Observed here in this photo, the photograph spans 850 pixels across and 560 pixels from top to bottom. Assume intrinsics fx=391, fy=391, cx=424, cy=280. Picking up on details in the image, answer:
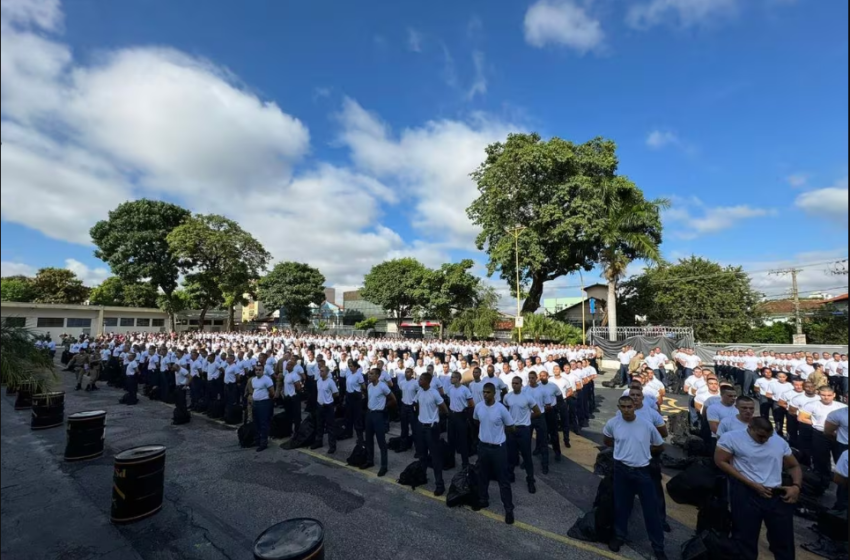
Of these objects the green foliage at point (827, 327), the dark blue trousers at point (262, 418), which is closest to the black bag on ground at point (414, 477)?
the dark blue trousers at point (262, 418)

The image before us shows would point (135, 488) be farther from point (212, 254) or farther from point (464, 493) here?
point (212, 254)

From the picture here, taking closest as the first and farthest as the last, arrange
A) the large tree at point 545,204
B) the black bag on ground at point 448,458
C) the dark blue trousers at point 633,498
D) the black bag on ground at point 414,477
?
1. the dark blue trousers at point 633,498
2. the black bag on ground at point 414,477
3. the black bag on ground at point 448,458
4. the large tree at point 545,204

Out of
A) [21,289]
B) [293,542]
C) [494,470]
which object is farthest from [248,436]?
[21,289]

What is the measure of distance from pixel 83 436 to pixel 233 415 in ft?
11.0

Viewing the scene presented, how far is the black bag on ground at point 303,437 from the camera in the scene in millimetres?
8609

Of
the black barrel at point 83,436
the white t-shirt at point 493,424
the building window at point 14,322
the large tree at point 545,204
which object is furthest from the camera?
the large tree at point 545,204

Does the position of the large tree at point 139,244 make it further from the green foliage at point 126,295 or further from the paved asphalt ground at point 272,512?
the paved asphalt ground at point 272,512

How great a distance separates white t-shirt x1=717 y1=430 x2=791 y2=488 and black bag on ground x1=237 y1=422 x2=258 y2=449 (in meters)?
8.53

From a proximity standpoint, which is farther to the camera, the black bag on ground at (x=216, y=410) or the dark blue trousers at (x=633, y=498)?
the black bag on ground at (x=216, y=410)

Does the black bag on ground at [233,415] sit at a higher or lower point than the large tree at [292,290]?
lower

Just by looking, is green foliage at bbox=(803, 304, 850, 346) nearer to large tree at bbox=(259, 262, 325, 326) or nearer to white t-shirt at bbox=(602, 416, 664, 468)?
white t-shirt at bbox=(602, 416, 664, 468)

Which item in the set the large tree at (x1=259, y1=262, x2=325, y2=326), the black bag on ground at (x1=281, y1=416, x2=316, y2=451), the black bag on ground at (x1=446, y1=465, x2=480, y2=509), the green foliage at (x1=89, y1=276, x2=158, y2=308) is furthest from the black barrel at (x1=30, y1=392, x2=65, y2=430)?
the large tree at (x1=259, y1=262, x2=325, y2=326)

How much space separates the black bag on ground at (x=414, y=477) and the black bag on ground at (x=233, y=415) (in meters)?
6.01

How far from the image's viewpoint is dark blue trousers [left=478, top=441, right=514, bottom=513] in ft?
18.0
